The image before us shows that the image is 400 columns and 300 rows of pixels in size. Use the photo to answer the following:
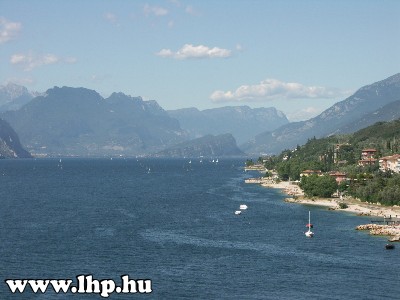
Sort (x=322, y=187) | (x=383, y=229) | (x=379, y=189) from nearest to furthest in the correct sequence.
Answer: (x=383, y=229) < (x=379, y=189) < (x=322, y=187)

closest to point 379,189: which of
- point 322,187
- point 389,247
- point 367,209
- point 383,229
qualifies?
point 367,209

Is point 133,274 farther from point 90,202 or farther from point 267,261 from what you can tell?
point 90,202

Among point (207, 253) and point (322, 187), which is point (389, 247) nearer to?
point (207, 253)

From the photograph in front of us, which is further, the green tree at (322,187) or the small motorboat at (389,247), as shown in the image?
the green tree at (322,187)

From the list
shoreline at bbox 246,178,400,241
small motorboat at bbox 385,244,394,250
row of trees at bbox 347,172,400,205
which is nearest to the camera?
small motorboat at bbox 385,244,394,250

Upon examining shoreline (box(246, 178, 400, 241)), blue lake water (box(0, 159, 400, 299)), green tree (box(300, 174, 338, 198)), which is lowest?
blue lake water (box(0, 159, 400, 299))

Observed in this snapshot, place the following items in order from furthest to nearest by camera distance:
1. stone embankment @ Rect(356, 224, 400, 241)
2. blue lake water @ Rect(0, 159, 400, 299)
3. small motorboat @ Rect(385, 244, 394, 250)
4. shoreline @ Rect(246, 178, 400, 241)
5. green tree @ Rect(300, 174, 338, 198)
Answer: green tree @ Rect(300, 174, 338, 198) → shoreline @ Rect(246, 178, 400, 241) → stone embankment @ Rect(356, 224, 400, 241) → small motorboat @ Rect(385, 244, 394, 250) → blue lake water @ Rect(0, 159, 400, 299)

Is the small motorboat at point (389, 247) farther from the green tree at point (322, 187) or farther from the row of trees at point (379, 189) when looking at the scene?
the green tree at point (322, 187)

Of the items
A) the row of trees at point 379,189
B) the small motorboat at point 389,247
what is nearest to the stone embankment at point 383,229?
the small motorboat at point 389,247

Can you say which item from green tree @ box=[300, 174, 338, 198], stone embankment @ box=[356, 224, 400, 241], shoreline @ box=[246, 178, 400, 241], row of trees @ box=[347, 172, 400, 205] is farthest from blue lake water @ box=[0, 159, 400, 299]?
green tree @ box=[300, 174, 338, 198]

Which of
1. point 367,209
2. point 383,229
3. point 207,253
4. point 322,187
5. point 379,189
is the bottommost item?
point 207,253

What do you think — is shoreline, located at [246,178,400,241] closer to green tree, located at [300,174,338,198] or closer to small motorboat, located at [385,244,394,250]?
green tree, located at [300,174,338,198]

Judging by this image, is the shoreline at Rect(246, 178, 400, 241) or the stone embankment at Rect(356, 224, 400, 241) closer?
the stone embankment at Rect(356, 224, 400, 241)

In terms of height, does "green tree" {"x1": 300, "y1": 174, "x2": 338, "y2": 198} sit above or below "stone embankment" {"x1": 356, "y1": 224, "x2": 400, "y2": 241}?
above
